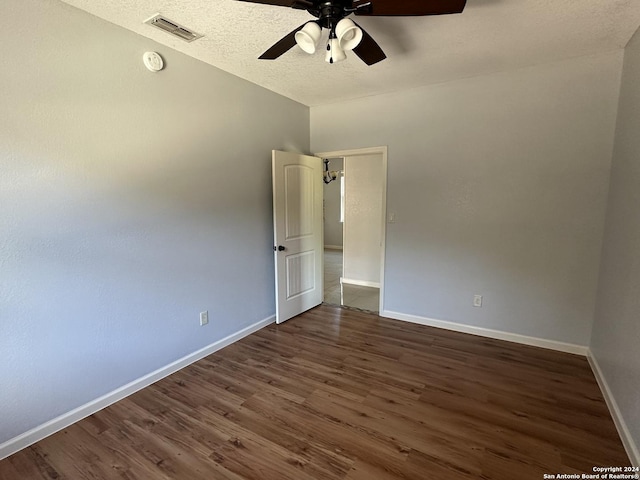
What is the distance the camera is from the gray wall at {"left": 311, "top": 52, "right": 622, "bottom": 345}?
262cm

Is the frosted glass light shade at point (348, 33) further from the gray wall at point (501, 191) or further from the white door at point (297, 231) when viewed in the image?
the gray wall at point (501, 191)

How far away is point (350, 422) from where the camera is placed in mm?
1969

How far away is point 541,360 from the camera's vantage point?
106 inches

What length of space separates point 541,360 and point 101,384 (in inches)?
140

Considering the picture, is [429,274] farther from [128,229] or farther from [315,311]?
[128,229]

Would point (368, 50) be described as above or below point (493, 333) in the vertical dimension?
above

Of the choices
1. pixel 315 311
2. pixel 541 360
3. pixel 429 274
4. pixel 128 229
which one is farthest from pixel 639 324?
pixel 128 229

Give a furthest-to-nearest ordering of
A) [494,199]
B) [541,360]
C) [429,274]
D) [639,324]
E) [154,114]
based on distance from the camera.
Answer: [429,274]
[494,199]
[541,360]
[154,114]
[639,324]

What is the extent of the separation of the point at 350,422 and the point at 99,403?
173 cm

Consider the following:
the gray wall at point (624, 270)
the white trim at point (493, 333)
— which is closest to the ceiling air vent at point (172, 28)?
the gray wall at point (624, 270)

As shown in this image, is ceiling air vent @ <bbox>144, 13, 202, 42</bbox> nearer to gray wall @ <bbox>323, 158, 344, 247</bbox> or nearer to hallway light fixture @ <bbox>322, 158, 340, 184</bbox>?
hallway light fixture @ <bbox>322, 158, 340, 184</bbox>

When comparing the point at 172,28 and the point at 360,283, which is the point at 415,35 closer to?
the point at 172,28

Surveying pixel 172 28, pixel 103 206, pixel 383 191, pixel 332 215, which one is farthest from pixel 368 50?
pixel 332 215

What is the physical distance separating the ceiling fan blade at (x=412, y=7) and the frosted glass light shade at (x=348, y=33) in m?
0.06
